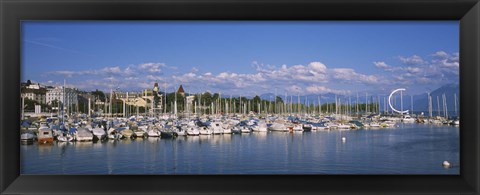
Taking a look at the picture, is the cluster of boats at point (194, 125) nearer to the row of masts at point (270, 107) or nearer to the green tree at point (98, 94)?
the row of masts at point (270, 107)

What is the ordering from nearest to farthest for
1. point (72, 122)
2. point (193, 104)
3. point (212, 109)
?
point (72, 122) → point (193, 104) → point (212, 109)

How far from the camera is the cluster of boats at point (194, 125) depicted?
25.7 feet

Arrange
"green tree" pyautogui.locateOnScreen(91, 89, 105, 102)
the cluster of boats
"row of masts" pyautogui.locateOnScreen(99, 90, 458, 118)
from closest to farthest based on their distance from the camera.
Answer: "green tree" pyautogui.locateOnScreen(91, 89, 105, 102), the cluster of boats, "row of masts" pyautogui.locateOnScreen(99, 90, 458, 118)

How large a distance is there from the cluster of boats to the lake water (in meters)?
0.17

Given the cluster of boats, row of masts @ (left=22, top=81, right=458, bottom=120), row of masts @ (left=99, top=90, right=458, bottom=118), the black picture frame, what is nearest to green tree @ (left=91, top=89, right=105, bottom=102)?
the cluster of boats

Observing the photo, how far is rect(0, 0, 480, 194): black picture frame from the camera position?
1727 mm

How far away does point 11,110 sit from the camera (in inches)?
70.6

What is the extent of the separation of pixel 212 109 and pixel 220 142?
1.23 metres

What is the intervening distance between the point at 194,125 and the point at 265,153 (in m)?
3.88

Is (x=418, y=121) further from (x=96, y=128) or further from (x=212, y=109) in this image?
(x=96, y=128)

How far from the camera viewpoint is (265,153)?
26.0ft

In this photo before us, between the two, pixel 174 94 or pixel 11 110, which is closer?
pixel 11 110

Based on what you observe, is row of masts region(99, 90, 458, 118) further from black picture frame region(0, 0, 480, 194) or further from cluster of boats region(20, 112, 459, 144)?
black picture frame region(0, 0, 480, 194)

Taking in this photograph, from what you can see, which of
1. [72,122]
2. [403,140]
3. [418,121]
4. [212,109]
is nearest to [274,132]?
[212,109]
